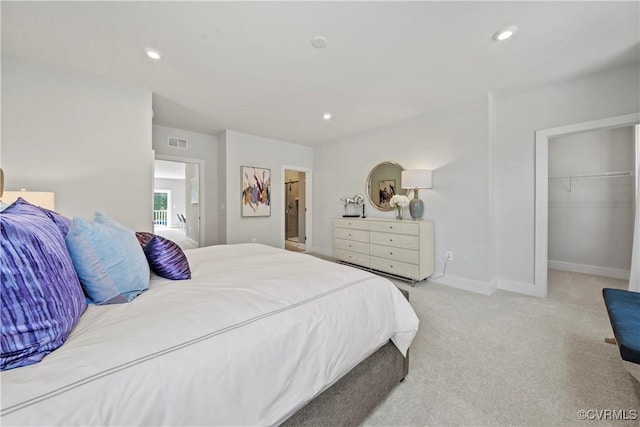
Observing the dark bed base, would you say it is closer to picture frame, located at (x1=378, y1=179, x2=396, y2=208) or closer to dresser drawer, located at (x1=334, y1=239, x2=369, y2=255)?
dresser drawer, located at (x1=334, y1=239, x2=369, y2=255)

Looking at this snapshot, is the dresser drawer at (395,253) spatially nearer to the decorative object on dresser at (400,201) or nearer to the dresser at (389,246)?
the dresser at (389,246)

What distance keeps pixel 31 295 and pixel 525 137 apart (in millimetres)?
4237

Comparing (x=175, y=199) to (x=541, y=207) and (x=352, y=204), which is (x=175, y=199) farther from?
(x=541, y=207)

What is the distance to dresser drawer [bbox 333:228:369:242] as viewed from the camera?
3.95 metres

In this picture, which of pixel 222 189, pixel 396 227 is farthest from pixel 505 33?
pixel 222 189

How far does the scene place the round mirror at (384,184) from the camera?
3.99 m

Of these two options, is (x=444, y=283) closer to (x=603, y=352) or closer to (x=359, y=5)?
(x=603, y=352)

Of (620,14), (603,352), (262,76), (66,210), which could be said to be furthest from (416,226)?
(66,210)

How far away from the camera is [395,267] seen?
3.51 m

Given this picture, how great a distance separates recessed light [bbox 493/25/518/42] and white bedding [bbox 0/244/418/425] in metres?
2.20

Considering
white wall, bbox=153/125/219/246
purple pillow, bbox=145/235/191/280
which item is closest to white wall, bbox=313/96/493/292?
white wall, bbox=153/125/219/246

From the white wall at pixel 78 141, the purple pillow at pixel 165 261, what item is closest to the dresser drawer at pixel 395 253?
the purple pillow at pixel 165 261

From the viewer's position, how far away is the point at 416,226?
3264 millimetres

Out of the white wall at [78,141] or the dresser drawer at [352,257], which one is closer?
the white wall at [78,141]
